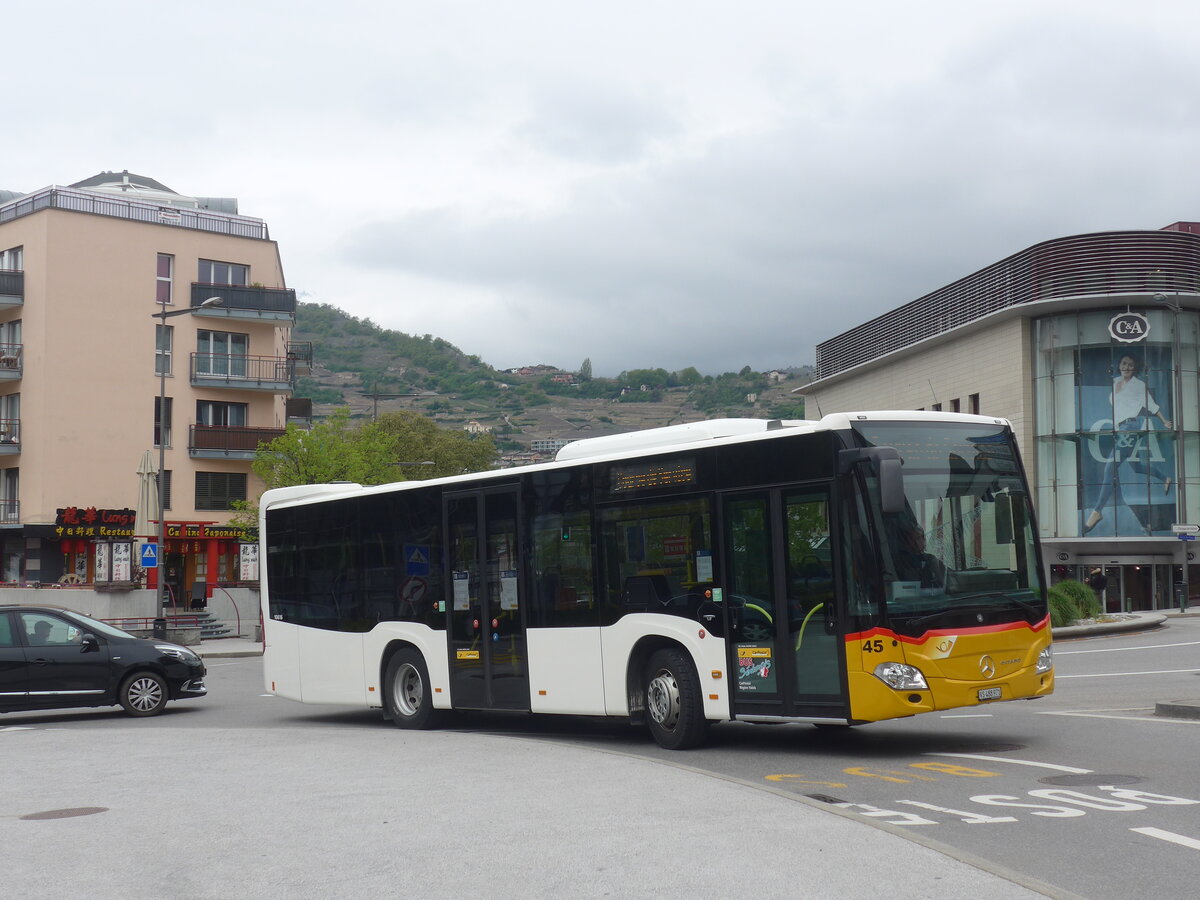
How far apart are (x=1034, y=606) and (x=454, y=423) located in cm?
14772

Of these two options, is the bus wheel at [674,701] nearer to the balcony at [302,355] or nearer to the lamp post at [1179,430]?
the lamp post at [1179,430]

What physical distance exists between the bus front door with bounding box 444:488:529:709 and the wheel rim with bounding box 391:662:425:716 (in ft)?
3.04

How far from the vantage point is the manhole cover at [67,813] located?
965cm

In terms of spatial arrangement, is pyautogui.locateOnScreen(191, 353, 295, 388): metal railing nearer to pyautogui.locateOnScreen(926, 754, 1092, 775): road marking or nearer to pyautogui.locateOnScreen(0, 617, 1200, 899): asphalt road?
pyautogui.locateOnScreen(0, 617, 1200, 899): asphalt road

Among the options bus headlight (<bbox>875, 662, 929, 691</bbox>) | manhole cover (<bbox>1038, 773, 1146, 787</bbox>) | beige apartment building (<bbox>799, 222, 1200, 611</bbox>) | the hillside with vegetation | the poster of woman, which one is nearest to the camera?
manhole cover (<bbox>1038, 773, 1146, 787</bbox>)

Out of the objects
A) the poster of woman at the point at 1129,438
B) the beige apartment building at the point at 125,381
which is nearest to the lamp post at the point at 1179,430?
the poster of woman at the point at 1129,438

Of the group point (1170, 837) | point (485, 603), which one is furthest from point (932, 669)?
point (485, 603)

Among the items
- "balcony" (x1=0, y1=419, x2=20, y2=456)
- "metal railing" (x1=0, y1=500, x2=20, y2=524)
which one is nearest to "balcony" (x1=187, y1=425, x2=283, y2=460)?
"balcony" (x1=0, y1=419, x2=20, y2=456)

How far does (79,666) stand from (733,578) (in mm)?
10308

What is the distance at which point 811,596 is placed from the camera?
12.0 m

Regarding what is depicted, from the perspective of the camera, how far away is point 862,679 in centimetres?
1154

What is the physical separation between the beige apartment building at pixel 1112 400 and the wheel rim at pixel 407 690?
4061cm

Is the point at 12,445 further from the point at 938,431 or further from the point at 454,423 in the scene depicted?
the point at 454,423

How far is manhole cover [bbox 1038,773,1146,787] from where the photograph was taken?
10.1 meters
